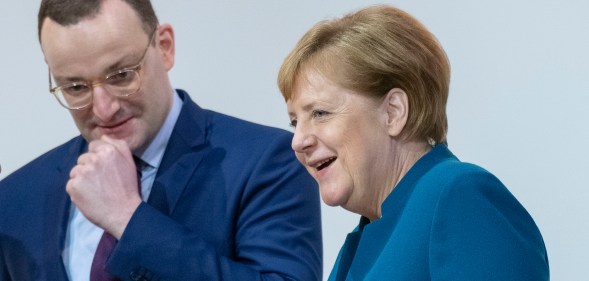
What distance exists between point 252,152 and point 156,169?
0.61 ft

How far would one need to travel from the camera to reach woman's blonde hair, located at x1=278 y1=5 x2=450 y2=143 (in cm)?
165

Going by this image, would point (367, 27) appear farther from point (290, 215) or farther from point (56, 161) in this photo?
point (56, 161)

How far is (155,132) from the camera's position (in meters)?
2.16

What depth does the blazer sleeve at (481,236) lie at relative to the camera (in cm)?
144

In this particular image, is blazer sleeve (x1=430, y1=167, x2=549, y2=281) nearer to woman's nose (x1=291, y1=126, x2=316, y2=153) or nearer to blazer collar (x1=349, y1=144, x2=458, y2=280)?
blazer collar (x1=349, y1=144, x2=458, y2=280)

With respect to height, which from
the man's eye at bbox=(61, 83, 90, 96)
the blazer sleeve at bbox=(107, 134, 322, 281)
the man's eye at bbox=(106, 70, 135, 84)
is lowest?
the blazer sleeve at bbox=(107, 134, 322, 281)

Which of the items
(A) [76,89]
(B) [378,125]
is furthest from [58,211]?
(B) [378,125]

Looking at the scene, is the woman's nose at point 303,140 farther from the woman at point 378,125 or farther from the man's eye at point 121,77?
the man's eye at point 121,77

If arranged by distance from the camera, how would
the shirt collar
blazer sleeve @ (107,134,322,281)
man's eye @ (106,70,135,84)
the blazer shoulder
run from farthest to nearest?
the blazer shoulder
the shirt collar
man's eye @ (106,70,135,84)
blazer sleeve @ (107,134,322,281)

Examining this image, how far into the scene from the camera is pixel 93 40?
2.05m

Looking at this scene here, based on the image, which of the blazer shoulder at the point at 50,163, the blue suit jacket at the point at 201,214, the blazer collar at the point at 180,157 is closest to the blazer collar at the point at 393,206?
the blue suit jacket at the point at 201,214

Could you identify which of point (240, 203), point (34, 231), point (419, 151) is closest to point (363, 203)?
point (419, 151)

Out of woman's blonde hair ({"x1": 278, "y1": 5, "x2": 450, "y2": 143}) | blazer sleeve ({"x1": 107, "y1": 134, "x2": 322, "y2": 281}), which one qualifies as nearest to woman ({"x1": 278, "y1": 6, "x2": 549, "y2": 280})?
woman's blonde hair ({"x1": 278, "y1": 5, "x2": 450, "y2": 143})

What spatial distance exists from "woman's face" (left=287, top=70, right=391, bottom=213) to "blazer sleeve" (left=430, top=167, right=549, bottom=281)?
207 mm
